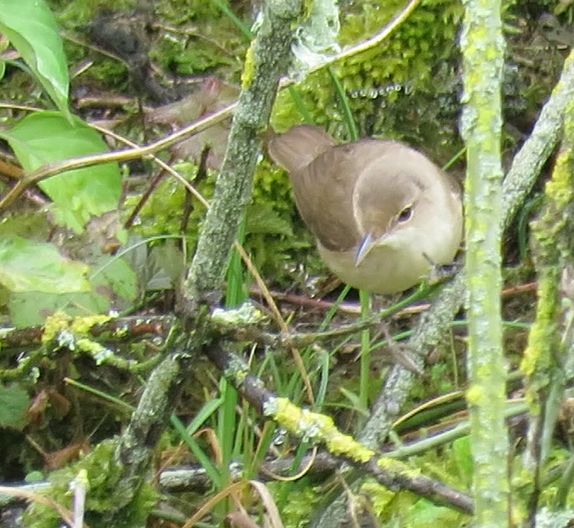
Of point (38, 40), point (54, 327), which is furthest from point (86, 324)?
point (38, 40)

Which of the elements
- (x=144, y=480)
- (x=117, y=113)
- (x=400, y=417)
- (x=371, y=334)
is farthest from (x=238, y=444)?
(x=117, y=113)

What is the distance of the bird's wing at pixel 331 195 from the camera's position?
10.5 feet

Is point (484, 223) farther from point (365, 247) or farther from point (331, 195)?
point (331, 195)

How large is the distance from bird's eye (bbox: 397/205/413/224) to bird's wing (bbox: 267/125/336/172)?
0.35m

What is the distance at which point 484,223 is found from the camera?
41.8 inches

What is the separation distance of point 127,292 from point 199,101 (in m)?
0.55

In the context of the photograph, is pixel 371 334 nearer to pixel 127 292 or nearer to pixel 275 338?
pixel 127 292

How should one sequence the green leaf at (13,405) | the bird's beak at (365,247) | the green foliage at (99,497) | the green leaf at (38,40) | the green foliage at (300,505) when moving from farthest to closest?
the bird's beak at (365,247) → the green leaf at (13,405) → the green foliage at (300,505) → the green foliage at (99,497) → the green leaf at (38,40)

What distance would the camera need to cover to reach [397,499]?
216cm

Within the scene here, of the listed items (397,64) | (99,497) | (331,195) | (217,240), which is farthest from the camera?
(331,195)

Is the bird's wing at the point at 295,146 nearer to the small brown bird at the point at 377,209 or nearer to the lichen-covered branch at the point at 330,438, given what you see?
the small brown bird at the point at 377,209

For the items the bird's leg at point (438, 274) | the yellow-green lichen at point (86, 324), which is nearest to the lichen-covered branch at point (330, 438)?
the yellow-green lichen at point (86, 324)

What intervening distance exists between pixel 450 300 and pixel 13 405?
1126mm

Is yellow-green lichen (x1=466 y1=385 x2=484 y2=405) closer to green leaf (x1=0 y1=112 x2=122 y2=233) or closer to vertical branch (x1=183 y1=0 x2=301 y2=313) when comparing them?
vertical branch (x1=183 y1=0 x2=301 y2=313)
